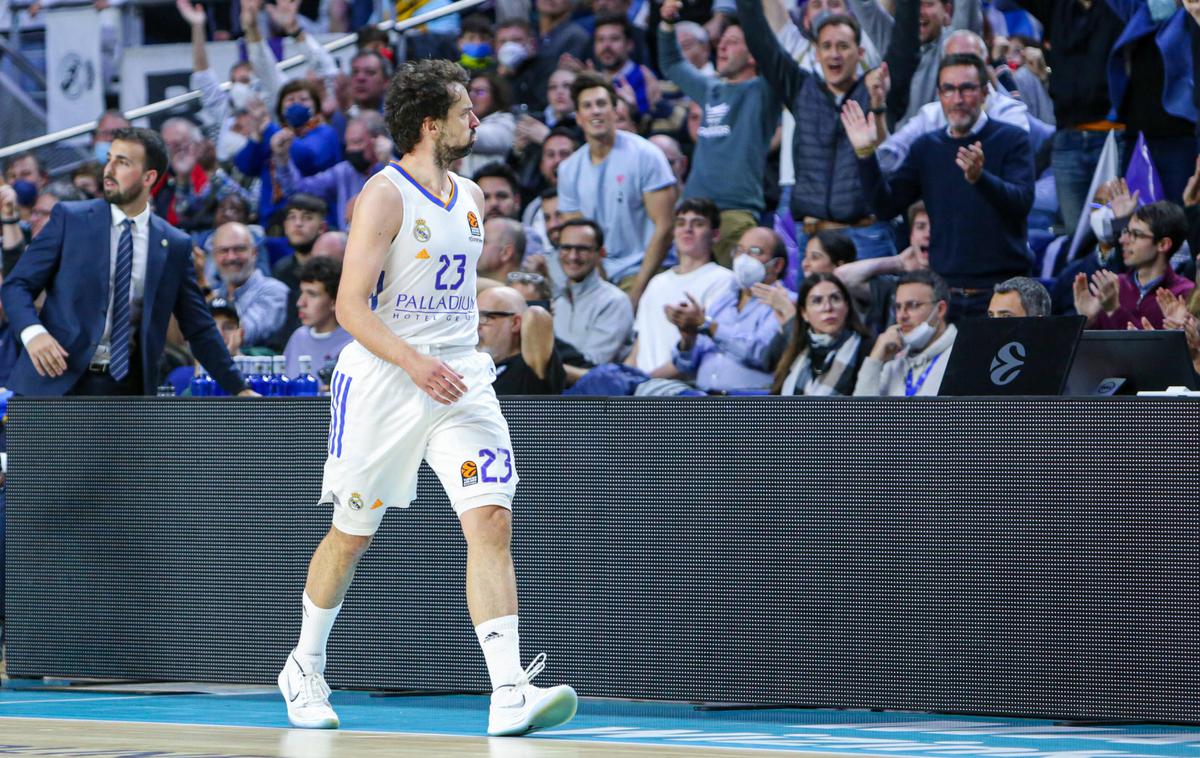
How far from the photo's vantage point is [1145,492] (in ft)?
15.3

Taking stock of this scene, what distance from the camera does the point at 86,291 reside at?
6145 millimetres

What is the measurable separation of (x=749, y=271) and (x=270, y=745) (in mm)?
4987

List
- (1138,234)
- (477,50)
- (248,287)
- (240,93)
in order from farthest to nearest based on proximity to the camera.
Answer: (240,93)
(477,50)
(248,287)
(1138,234)

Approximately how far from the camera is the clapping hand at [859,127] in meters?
8.57

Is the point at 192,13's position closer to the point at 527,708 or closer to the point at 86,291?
the point at 86,291

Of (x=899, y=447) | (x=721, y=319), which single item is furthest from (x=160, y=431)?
(x=721, y=319)

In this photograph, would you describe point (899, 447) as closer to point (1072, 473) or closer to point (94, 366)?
point (1072, 473)

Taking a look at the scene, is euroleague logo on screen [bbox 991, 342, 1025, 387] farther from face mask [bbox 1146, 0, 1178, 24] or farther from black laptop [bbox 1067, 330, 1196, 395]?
face mask [bbox 1146, 0, 1178, 24]

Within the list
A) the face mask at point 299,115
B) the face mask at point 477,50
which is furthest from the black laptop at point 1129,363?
the face mask at point 299,115

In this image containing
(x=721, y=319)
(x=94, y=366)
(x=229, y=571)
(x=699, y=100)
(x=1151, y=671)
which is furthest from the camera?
(x=699, y=100)

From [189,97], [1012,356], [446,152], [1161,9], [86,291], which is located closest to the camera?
[446,152]

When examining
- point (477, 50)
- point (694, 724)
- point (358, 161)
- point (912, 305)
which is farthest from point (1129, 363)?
point (477, 50)

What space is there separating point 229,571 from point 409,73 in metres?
1.97

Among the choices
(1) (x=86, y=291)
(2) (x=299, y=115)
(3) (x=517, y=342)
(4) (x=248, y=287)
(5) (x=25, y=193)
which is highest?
(2) (x=299, y=115)
